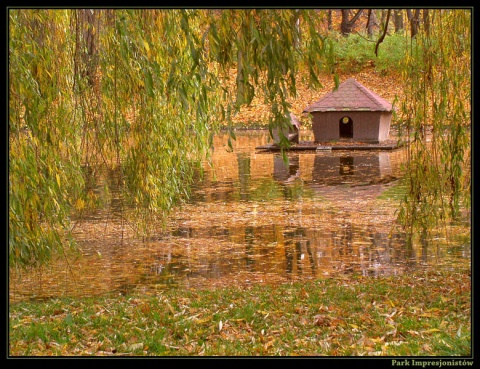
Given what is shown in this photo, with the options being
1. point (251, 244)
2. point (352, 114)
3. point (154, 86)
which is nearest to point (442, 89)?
point (154, 86)

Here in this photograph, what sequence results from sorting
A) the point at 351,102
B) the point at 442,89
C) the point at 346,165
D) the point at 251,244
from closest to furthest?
1. the point at 442,89
2. the point at 251,244
3. the point at 346,165
4. the point at 351,102

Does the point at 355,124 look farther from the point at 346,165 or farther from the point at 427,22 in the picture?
the point at 427,22

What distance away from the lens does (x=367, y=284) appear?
7668 millimetres

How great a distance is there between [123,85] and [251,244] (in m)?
3.48

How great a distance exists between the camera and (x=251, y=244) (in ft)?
33.1

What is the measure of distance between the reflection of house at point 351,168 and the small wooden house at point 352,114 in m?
2.47


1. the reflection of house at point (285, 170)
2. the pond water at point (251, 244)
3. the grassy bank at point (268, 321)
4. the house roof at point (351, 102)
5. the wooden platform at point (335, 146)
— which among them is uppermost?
the house roof at point (351, 102)

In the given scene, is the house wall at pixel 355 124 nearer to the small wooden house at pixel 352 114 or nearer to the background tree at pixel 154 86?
the small wooden house at pixel 352 114

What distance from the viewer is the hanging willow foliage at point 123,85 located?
494cm

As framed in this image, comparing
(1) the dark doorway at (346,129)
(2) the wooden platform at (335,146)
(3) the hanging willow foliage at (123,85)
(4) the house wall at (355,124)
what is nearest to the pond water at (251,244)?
(3) the hanging willow foliage at (123,85)

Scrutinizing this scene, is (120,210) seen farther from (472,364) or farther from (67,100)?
(472,364)

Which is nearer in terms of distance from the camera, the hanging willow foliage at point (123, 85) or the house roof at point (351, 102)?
the hanging willow foliage at point (123, 85)

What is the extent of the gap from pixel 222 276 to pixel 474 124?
12.5ft

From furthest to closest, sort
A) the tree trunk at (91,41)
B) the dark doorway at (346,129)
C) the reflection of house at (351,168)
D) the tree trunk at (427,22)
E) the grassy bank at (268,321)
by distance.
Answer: the dark doorway at (346,129)
the reflection of house at (351,168)
the tree trunk at (91,41)
the tree trunk at (427,22)
the grassy bank at (268,321)
